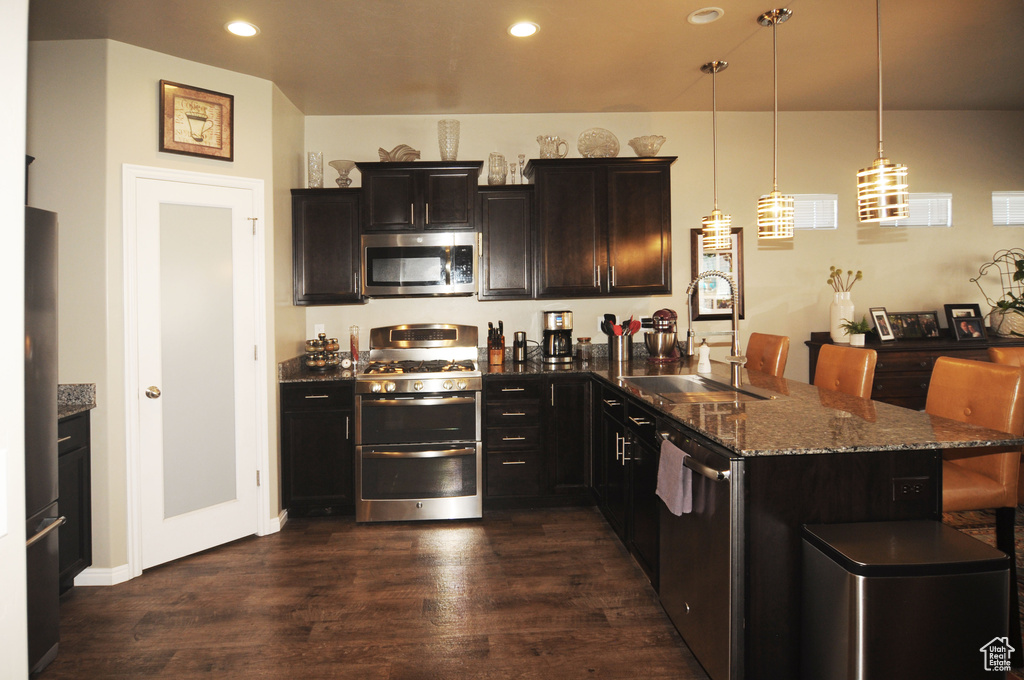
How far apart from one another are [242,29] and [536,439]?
115 inches

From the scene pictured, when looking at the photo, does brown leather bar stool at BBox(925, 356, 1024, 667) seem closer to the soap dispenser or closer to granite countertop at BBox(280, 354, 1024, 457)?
granite countertop at BBox(280, 354, 1024, 457)

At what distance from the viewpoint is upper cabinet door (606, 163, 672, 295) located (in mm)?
4004

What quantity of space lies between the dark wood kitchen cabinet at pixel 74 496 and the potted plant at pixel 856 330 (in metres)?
4.84

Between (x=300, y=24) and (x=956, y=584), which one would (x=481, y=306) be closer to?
(x=300, y=24)

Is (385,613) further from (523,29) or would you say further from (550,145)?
(550,145)

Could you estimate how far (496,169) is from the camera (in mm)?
4043

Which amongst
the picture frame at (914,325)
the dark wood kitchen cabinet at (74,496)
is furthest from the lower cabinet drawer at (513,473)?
the picture frame at (914,325)

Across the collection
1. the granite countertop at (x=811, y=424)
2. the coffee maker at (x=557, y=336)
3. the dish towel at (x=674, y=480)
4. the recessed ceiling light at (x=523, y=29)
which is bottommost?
the dish towel at (x=674, y=480)

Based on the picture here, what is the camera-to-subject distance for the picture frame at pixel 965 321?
14.2ft

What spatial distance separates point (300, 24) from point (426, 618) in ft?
9.81

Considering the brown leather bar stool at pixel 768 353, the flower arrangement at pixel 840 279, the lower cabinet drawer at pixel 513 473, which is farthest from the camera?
the flower arrangement at pixel 840 279

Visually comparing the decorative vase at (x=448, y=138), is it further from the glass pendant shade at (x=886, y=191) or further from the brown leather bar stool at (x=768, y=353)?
the glass pendant shade at (x=886, y=191)

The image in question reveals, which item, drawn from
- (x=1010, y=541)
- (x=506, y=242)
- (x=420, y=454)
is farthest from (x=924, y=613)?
(x=506, y=242)

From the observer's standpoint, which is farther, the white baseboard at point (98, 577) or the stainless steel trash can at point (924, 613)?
the white baseboard at point (98, 577)
